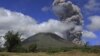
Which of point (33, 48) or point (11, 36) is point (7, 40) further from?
point (33, 48)

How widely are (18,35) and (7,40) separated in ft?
15.6

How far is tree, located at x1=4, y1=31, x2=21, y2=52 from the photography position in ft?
309

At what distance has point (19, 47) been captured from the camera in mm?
96125

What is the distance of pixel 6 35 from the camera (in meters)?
95.1

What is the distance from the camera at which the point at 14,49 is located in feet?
313

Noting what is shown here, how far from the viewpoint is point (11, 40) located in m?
94.4

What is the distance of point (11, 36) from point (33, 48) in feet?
33.2

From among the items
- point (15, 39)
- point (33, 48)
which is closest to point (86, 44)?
point (33, 48)

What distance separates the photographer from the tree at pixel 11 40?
309 feet

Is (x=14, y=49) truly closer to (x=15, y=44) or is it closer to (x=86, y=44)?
(x=15, y=44)

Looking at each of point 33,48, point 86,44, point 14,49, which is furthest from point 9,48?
point 86,44

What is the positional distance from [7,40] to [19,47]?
5.29m

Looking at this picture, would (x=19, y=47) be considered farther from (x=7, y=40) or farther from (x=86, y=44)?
(x=86, y=44)

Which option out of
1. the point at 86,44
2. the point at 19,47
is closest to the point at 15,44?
the point at 19,47
